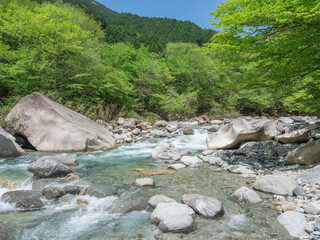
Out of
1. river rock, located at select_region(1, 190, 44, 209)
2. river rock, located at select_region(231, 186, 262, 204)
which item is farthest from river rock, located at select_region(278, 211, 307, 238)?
river rock, located at select_region(1, 190, 44, 209)

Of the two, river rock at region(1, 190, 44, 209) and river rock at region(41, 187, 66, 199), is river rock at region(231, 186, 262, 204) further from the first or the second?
river rock at region(1, 190, 44, 209)

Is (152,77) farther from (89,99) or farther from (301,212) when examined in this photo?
(301,212)

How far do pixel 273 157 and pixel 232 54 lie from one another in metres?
4.10

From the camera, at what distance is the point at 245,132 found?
942 centimetres

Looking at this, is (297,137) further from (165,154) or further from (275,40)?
(165,154)

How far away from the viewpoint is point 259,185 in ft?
16.5

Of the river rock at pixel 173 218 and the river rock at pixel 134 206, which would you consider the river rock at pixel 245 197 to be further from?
the river rock at pixel 134 206

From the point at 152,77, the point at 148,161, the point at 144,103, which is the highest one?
the point at 152,77

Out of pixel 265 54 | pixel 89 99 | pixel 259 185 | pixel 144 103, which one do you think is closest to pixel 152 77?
pixel 144 103

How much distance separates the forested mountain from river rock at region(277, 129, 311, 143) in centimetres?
4015

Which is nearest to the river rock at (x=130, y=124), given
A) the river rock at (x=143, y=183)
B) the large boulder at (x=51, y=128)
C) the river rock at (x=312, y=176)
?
the large boulder at (x=51, y=128)

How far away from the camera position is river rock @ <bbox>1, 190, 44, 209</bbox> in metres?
4.19

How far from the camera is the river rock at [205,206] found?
3848 millimetres

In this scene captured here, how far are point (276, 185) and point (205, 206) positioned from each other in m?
2.00
